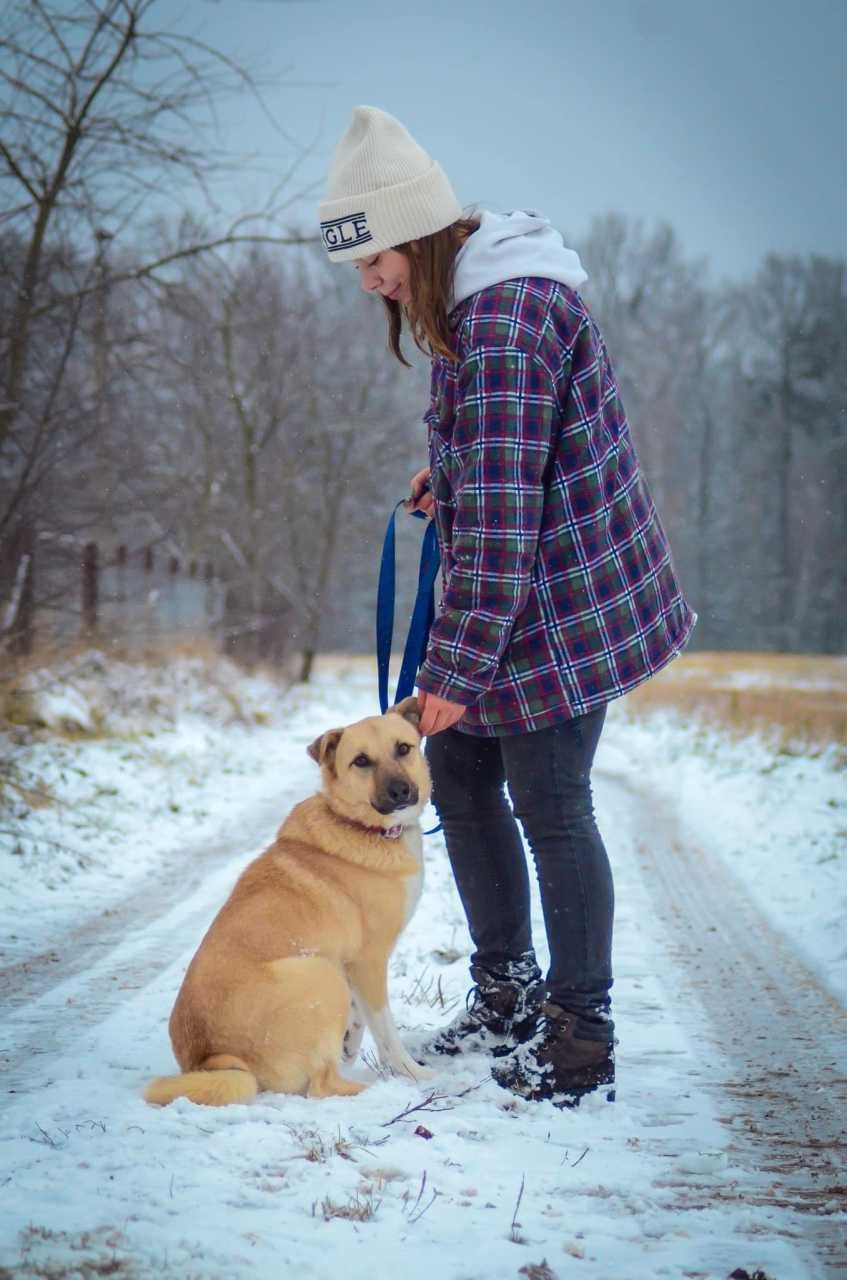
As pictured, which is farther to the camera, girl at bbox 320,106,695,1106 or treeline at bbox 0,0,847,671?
treeline at bbox 0,0,847,671

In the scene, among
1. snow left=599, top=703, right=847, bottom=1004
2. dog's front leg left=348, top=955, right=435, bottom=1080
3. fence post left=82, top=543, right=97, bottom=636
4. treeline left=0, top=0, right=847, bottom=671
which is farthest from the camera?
fence post left=82, top=543, right=97, bottom=636

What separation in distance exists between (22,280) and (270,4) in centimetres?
231

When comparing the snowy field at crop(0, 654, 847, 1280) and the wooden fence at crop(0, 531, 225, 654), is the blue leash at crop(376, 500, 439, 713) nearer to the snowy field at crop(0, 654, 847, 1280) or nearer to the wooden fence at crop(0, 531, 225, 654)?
the snowy field at crop(0, 654, 847, 1280)

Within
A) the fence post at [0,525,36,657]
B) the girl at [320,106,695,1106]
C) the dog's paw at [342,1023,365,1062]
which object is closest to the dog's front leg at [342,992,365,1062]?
the dog's paw at [342,1023,365,1062]

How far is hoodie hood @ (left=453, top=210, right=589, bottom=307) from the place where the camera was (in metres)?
2.83

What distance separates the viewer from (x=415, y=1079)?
9.77ft

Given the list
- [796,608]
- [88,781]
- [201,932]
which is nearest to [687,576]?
[796,608]

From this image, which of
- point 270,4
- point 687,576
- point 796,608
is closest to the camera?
point 270,4

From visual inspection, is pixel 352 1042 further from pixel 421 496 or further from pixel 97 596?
pixel 97 596

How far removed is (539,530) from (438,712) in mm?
578

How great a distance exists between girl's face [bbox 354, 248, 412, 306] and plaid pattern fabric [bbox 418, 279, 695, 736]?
23 centimetres

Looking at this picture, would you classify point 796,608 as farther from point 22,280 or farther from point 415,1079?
point 415,1079

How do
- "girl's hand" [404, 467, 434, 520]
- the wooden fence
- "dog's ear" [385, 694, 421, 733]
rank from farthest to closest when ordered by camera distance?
the wooden fence
"girl's hand" [404, 467, 434, 520]
"dog's ear" [385, 694, 421, 733]

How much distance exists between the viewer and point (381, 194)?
2869 mm
